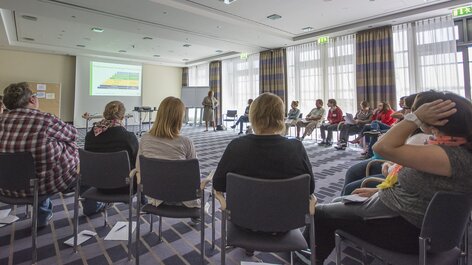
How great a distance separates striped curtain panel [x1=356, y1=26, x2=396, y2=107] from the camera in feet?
22.0

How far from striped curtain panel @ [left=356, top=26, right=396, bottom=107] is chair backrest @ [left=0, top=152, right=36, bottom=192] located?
7.32 m

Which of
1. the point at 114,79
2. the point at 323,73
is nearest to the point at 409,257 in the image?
the point at 323,73

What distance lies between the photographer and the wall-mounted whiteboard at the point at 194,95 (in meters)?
11.4

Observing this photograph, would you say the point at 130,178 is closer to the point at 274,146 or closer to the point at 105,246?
the point at 105,246

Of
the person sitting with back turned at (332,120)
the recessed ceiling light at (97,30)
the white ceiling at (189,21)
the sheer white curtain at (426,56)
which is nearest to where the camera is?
the white ceiling at (189,21)

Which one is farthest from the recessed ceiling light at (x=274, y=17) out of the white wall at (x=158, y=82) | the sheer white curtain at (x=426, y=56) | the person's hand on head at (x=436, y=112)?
the white wall at (x=158, y=82)

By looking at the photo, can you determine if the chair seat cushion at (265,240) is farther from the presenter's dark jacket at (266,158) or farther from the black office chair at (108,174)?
the black office chair at (108,174)

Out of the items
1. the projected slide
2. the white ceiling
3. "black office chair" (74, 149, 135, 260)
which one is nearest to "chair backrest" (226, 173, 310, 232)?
"black office chair" (74, 149, 135, 260)

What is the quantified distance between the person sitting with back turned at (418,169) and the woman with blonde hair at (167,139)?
1165 millimetres

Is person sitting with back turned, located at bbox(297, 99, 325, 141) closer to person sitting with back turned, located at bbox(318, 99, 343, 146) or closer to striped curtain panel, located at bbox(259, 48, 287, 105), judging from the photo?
person sitting with back turned, located at bbox(318, 99, 343, 146)

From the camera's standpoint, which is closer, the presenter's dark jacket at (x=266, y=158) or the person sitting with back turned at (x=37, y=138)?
the presenter's dark jacket at (x=266, y=158)

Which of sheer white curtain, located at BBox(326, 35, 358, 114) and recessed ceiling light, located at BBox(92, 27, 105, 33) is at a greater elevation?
recessed ceiling light, located at BBox(92, 27, 105, 33)

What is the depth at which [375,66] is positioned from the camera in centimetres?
692

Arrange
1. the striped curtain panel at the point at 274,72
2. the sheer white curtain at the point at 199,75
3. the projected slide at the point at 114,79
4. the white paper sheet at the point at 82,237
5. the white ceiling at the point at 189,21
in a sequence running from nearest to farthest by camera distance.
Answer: the white paper sheet at the point at 82,237 < the white ceiling at the point at 189,21 < the striped curtain panel at the point at 274,72 < the projected slide at the point at 114,79 < the sheer white curtain at the point at 199,75
